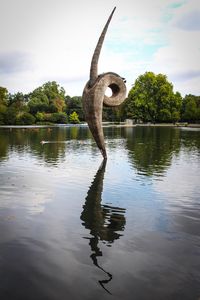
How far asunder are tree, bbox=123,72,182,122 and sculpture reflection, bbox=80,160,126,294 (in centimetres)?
6108

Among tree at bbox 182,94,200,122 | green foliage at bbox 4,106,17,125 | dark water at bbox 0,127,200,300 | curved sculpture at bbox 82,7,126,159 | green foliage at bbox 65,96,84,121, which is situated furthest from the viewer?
green foliage at bbox 65,96,84,121

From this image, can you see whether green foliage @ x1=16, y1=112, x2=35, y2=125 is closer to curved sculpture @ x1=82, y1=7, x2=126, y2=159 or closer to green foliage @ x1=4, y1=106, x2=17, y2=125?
green foliage @ x1=4, y1=106, x2=17, y2=125

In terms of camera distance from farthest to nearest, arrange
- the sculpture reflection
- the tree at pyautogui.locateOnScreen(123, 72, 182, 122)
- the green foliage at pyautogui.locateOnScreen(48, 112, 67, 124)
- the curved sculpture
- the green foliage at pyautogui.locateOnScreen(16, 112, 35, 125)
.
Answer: the tree at pyautogui.locateOnScreen(123, 72, 182, 122) → the green foliage at pyautogui.locateOnScreen(48, 112, 67, 124) → the green foliage at pyautogui.locateOnScreen(16, 112, 35, 125) → the curved sculpture → the sculpture reflection

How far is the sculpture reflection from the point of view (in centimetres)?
502

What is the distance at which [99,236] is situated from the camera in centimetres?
558

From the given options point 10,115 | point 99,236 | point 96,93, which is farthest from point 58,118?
point 99,236

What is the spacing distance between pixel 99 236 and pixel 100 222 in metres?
0.75

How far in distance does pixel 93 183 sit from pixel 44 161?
4.86 metres

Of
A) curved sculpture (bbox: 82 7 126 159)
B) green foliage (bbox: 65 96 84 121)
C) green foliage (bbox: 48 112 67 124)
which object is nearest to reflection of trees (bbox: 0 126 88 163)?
curved sculpture (bbox: 82 7 126 159)

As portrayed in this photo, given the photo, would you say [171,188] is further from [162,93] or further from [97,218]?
[162,93]

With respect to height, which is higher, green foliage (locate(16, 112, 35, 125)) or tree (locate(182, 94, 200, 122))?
tree (locate(182, 94, 200, 122))

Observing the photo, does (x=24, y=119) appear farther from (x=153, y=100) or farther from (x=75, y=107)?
(x=153, y=100)

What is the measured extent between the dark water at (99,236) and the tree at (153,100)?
193 feet

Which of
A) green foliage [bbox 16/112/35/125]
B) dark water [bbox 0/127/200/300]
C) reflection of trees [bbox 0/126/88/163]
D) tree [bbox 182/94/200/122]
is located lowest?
dark water [bbox 0/127/200/300]
